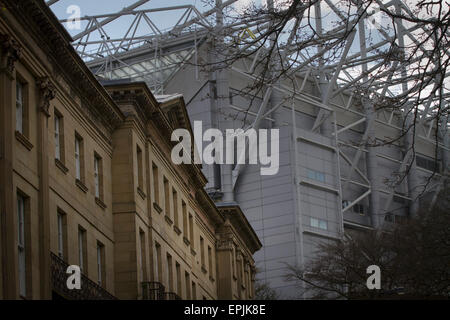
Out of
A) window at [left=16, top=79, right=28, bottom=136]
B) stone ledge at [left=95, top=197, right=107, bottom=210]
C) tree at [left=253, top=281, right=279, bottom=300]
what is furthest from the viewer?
tree at [left=253, top=281, right=279, bottom=300]

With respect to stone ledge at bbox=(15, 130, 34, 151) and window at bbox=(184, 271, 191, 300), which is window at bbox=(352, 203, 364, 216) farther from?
stone ledge at bbox=(15, 130, 34, 151)

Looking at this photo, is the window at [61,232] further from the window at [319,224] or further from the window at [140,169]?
the window at [319,224]

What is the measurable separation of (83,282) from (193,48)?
76304mm

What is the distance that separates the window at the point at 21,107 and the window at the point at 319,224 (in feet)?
263

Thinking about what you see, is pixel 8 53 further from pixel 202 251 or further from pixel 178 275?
pixel 202 251

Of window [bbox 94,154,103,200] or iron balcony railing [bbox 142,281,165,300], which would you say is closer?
window [bbox 94,154,103,200]

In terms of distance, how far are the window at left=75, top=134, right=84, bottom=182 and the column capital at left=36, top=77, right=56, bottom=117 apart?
17.3 ft

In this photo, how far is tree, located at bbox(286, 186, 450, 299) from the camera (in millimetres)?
67625

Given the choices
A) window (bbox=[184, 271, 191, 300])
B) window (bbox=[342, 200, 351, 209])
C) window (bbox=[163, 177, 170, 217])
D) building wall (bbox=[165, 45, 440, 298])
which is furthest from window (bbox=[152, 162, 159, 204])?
window (bbox=[342, 200, 351, 209])

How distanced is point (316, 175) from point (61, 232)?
7919cm

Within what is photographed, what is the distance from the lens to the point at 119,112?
164 feet

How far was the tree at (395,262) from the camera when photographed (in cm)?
6762

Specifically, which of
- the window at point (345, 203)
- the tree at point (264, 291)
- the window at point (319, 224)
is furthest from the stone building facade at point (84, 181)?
the window at point (345, 203)

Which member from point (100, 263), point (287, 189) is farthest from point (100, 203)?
point (287, 189)
